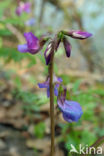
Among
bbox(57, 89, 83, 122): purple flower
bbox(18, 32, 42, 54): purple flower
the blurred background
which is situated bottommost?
the blurred background

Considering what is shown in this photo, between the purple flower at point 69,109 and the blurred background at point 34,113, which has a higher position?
the purple flower at point 69,109

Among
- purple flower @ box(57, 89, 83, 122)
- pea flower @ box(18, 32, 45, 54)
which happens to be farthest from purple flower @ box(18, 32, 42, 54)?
purple flower @ box(57, 89, 83, 122)

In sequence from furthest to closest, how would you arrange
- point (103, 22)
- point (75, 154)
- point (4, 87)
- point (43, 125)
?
point (103, 22)
point (4, 87)
point (43, 125)
point (75, 154)

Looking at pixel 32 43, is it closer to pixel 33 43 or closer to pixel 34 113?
pixel 33 43

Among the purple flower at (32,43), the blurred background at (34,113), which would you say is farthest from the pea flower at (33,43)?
the blurred background at (34,113)

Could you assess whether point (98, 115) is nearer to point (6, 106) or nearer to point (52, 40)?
point (6, 106)

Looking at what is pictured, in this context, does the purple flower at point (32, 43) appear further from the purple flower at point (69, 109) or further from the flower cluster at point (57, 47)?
the purple flower at point (69, 109)

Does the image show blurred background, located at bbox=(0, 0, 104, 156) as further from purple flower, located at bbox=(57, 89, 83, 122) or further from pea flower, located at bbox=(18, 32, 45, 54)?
pea flower, located at bbox=(18, 32, 45, 54)

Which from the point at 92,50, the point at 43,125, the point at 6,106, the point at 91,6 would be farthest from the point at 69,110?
the point at 91,6
